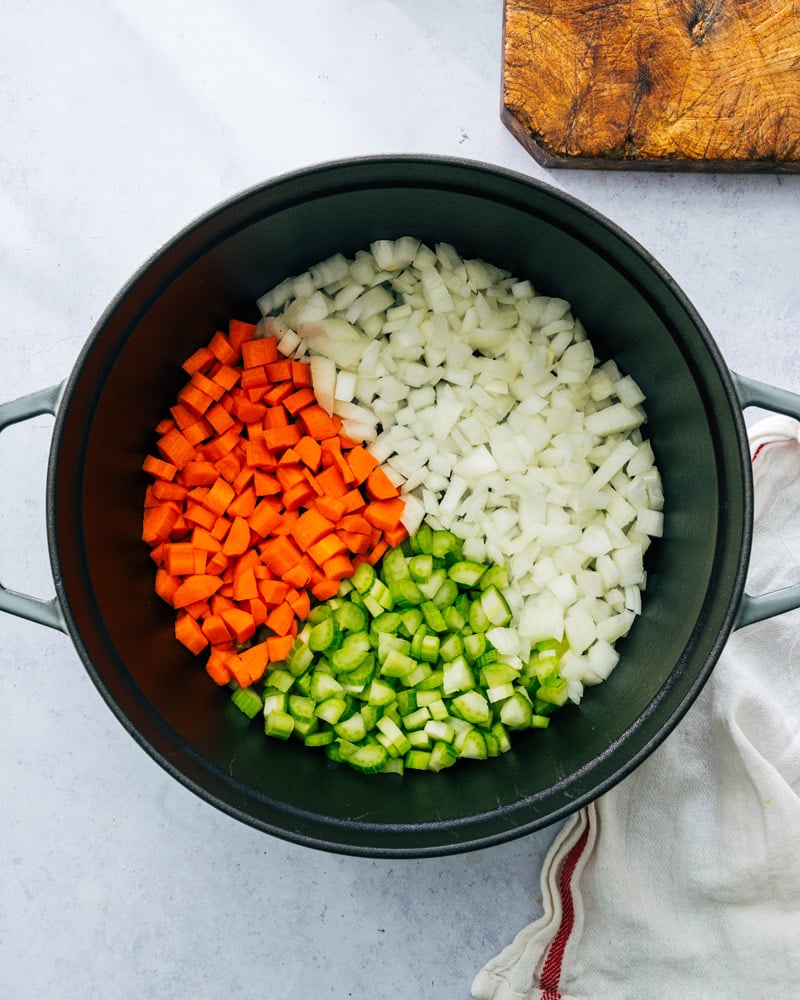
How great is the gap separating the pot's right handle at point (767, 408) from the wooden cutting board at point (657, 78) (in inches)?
20.8

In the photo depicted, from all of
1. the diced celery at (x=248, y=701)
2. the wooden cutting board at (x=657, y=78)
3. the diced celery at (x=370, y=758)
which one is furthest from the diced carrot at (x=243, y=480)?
the wooden cutting board at (x=657, y=78)

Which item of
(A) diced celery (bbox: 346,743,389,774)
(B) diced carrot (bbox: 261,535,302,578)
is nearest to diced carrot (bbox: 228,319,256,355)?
(B) diced carrot (bbox: 261,535,302,578)

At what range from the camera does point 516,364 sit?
142 cm

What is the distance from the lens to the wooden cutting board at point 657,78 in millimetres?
1414

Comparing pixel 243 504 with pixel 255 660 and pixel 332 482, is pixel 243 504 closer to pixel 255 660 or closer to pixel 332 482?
pixel 332 482

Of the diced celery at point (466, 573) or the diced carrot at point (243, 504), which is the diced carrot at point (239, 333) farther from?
the diced celery at point (466, 573)

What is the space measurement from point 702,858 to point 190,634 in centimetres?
91

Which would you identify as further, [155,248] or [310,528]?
[155,248]

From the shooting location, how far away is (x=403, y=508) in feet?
4.62

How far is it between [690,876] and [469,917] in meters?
0.38

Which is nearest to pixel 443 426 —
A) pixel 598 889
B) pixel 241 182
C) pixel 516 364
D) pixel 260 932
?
pixel 516 364

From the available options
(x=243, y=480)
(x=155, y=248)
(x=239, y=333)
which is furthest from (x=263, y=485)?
(x=155, y=248)

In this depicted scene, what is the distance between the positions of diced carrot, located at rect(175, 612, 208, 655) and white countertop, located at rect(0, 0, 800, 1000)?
0.83 feet

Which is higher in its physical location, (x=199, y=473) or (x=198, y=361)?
(x=198, y=361)
